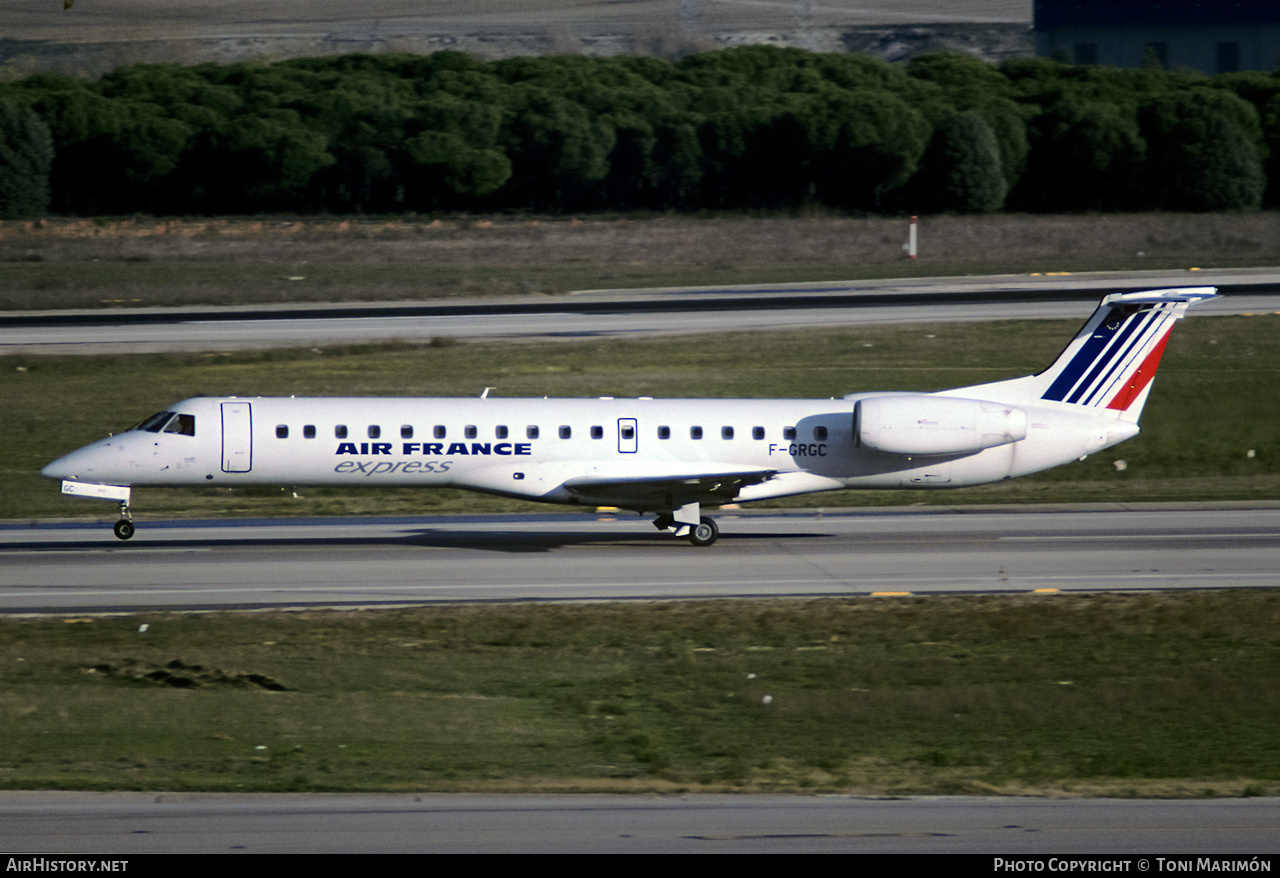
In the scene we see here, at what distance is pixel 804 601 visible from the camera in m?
25.1

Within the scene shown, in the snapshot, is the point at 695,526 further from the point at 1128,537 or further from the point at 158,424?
the point at 158,424

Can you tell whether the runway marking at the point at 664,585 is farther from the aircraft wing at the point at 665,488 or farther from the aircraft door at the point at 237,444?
the aircraft door at the point at 237,444

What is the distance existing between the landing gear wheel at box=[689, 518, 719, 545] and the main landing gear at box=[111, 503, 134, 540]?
37.3 ft

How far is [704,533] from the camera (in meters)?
30.3

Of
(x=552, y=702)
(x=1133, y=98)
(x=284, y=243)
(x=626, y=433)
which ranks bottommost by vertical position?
(x=552, y=702)

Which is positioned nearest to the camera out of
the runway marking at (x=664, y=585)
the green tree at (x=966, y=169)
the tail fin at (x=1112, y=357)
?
the runway marking at (x=664, y=585)

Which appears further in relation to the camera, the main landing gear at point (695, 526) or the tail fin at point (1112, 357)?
the tail fin at point (1112, 357)

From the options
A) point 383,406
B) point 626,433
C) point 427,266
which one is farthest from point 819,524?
point 427,266

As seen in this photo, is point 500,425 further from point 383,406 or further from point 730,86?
point 730,86

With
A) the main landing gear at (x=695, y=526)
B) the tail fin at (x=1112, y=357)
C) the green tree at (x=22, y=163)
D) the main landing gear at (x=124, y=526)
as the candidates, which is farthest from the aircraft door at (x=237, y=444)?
the green tree at (x=22, y=163)

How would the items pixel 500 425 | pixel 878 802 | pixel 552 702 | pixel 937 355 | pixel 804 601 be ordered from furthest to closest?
pixel 937 355, pixel 500 425, pixel 804 601, pixel 552 702, pixel 878 802

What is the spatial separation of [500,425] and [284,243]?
5245 cm

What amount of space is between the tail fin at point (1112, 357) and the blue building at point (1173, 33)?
106836 mm

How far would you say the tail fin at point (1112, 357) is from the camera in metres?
30.8
